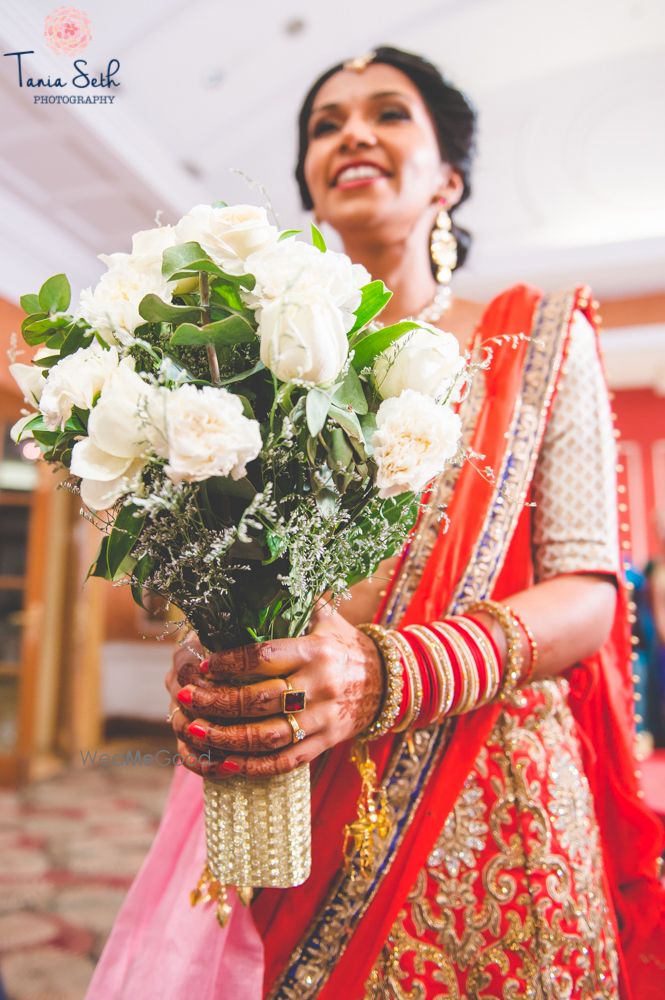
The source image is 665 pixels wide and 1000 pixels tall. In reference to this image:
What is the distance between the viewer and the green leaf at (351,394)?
61 cm

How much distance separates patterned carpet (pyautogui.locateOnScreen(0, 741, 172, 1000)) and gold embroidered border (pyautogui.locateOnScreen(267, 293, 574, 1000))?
178 cm

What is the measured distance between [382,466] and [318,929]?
1.81 ft

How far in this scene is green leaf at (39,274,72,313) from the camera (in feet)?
2.27

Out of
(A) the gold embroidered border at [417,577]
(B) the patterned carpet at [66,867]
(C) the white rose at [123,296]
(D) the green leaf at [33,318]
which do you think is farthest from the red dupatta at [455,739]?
(B) the patterned carpet at [66,867]

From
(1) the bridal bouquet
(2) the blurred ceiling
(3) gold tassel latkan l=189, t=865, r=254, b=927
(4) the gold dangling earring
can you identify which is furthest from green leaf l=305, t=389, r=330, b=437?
(2) the blurred ceiling

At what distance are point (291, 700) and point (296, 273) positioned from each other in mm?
366

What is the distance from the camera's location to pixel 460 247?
51.8 inches

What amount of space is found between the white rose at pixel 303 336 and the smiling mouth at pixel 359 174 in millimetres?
577

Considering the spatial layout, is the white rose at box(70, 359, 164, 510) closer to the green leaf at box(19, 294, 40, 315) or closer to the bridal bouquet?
the bridal bouquet

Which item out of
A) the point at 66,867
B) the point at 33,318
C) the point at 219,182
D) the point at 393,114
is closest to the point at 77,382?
the point at 33,318

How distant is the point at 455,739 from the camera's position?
849 millimetres

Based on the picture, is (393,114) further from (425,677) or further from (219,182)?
(219,182)

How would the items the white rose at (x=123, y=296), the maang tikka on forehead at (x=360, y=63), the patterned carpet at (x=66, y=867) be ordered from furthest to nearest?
the patterned carpet at (x=66, y=867), the maang tikka on forehead at (x=360, y=63), the white rose at (x=123, y=296)

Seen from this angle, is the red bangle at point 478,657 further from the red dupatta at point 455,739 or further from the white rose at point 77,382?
the white rose at point 77,382
